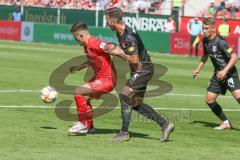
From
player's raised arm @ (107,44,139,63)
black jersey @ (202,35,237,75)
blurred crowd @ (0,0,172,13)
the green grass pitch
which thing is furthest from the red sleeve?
blurred crowd @ (0,0,172,13)

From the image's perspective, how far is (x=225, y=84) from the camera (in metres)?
14.2

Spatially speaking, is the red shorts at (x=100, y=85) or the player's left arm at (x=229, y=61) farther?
the player's left arm at (x=229, y=61)

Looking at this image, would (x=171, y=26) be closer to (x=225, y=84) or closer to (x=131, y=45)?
(x=225, y=84)

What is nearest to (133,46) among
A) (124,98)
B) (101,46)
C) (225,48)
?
(101,46)

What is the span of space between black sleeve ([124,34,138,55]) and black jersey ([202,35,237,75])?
2731 millimetres

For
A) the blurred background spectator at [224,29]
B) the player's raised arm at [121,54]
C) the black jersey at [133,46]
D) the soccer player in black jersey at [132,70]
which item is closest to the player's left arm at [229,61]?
the soccer player in black jersey at [132,70]

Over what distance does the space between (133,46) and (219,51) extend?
2906mm

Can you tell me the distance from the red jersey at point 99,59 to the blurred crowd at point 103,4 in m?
38.1

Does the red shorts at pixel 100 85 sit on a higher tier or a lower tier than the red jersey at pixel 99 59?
lower

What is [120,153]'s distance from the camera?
1074 cm

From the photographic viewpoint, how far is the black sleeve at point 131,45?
11.5 meters

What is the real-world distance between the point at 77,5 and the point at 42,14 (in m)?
2.98

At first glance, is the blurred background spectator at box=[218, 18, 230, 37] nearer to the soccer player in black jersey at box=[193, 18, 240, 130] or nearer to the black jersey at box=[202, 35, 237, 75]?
the soccer player in black jersey at box=[193, 18, 240, 130]

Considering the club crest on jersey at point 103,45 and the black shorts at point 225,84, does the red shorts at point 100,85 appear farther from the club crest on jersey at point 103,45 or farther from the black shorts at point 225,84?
the black shorts at point 225,84
